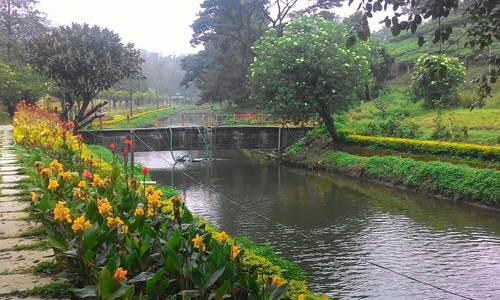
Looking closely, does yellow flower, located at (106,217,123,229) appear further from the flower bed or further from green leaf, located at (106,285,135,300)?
green leaf, located at (106,285,135,300)

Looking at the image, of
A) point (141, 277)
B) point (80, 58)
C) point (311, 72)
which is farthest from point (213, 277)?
point (311, 72)

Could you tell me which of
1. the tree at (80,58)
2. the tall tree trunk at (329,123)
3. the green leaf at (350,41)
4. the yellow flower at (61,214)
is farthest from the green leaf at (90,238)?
the tall tree trunk at (329,123)

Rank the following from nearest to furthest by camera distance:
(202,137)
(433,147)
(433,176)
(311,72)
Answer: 1. (433,176)
2. (433,147)
3. (311,72)
4. (202,137)

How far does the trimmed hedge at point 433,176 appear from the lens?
1101cm

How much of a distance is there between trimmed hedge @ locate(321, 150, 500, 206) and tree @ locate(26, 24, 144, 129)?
29.5 ft

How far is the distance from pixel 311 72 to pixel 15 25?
24731 mm

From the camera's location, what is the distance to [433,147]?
14.0 m

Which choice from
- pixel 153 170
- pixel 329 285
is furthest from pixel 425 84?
pixel 153 170

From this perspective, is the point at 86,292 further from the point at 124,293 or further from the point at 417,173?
the point at 417,173

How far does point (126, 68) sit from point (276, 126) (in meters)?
7.71

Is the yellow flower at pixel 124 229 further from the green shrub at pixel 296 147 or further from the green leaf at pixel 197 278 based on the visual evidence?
the green shrub at pixel 296 147

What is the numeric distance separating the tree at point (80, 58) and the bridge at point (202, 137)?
5.57ft

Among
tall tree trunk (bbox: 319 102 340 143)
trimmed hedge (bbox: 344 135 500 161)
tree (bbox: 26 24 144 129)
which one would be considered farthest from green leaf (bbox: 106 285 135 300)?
tall tree trunk (bbox: 319 102 340 143)

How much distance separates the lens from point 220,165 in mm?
20125
